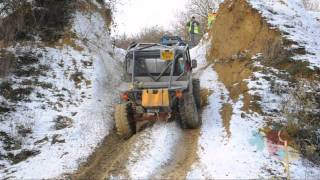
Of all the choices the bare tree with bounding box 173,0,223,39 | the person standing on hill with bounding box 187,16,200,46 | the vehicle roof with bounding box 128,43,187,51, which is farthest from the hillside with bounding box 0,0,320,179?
the bare tree with bounding box 173,0,223,39

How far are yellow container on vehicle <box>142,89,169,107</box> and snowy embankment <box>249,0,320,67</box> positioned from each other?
5.23 metres

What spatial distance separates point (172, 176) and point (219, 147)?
1.99 m

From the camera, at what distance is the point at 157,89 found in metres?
13.9

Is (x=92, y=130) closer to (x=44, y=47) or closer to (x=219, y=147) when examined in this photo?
(x=219, y=147)

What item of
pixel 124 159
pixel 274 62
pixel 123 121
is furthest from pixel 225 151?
pixel 274 62

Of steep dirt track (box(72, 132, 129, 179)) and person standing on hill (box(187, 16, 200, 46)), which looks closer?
steep dirt track (box(72, 132, 129, 179))

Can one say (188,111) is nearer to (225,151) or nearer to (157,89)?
(157,89)

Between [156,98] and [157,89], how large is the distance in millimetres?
304

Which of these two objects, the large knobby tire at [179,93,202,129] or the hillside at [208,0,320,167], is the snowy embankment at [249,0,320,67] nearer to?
the hillside at [208,0,320,167]

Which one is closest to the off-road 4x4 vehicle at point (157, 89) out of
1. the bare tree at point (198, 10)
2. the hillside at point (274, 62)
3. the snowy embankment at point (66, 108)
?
the snowy embankment at point (66, 108)

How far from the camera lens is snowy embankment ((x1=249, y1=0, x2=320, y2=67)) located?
17.0 metres

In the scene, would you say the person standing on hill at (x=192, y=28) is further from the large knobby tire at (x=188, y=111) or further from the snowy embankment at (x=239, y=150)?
the large knobby tire at (x=188, y=111)

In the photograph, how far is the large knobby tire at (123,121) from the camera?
45.1ft

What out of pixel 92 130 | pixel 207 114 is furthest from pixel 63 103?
pixel 207 114
